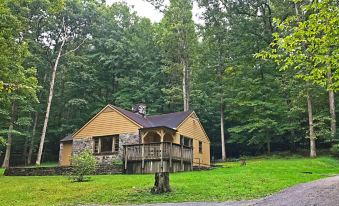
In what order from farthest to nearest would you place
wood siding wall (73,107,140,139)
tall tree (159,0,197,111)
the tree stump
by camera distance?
tall tree (159,0,197,111) → wood siding wall (73,107,140,139) → the tree stump

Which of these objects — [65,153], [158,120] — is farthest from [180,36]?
[65,153]

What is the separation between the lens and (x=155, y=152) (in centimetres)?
2089

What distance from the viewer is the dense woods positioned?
106 feet

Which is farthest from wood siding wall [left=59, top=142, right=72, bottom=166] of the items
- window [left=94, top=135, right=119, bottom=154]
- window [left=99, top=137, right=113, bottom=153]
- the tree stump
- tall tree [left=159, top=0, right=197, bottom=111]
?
the tree stump

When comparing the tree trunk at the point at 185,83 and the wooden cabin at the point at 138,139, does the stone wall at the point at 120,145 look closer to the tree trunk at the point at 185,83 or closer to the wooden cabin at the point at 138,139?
the wooden cabin at the point at 138,139

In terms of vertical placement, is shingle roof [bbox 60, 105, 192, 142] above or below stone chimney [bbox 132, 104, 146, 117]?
below

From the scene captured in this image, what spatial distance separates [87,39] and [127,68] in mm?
7244

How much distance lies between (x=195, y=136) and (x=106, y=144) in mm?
7310

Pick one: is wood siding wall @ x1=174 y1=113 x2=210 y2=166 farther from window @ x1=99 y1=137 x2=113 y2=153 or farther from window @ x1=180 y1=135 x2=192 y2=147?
window @ x1=99 y1=137 x2=113 y2=153

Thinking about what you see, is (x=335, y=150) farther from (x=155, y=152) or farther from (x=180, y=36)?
(x=180, y=36)

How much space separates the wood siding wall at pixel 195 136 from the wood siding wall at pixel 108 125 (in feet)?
12.4

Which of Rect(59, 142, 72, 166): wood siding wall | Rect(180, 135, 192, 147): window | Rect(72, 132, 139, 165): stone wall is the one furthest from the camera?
Rect(59, 142, 72, 166): wood siding wall

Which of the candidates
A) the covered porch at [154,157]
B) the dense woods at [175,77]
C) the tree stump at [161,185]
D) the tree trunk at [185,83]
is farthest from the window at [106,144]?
the tree stump at [161,185]

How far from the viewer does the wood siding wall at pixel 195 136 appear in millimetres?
26597
